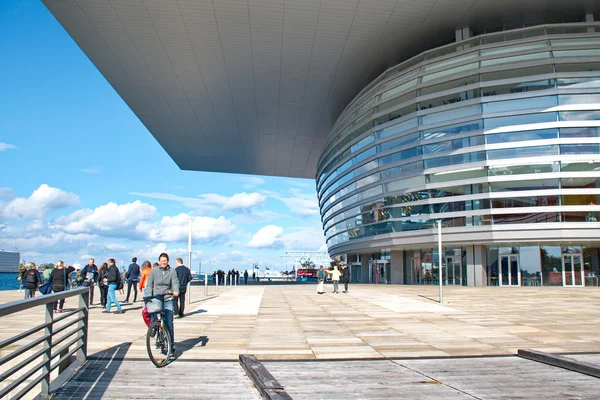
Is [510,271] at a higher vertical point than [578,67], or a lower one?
lower

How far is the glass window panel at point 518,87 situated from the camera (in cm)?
3394

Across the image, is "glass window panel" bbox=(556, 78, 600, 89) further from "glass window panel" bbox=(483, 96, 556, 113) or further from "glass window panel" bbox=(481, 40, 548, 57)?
"glass window panel" bbox=(481, 40, 548, 57)

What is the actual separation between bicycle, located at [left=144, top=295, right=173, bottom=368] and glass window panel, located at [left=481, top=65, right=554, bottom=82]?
3244 centimetres

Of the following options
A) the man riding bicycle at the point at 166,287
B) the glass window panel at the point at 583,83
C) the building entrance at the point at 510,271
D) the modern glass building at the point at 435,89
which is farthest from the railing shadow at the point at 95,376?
the glass window panel at the point at 583,83

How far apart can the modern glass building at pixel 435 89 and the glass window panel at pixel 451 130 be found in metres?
0.10

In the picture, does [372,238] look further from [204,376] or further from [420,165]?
[204,376]

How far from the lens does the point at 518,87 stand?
114ft

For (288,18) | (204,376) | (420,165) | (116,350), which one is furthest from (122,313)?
(420,165)

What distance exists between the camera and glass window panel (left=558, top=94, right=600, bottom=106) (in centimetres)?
3325

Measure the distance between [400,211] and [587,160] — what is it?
43.2 feet

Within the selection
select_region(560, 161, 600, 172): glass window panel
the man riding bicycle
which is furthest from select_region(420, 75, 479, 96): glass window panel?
the man riding bicycle

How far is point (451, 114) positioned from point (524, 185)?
7.02 metres

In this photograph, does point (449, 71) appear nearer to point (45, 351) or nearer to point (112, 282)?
point (112, 282)

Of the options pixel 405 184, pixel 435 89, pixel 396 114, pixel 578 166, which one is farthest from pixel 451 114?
pixel 578 166
